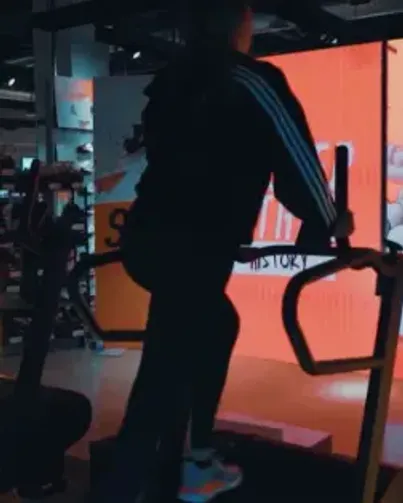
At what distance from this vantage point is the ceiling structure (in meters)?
7.39

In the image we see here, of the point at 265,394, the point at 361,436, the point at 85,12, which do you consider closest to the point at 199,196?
the point at 361,436

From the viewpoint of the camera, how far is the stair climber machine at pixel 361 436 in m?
2.12

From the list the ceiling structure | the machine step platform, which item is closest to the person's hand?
the machine step platform

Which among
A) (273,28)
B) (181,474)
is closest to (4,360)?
(181,474)

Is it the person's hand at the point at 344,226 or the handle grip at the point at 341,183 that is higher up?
the handle grip at the point at 341,183

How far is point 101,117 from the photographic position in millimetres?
6594

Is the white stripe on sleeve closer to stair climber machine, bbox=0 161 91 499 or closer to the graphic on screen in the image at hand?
stair climber machine, bbox=0 161 91 499

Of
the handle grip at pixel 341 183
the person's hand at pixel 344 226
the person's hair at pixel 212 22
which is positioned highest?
the person's hair at pixel 212 22

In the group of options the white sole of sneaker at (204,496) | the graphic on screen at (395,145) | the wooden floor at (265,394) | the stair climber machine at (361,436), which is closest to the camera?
the stair climber machine at (361,436)

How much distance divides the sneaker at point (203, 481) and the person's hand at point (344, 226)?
875 mm

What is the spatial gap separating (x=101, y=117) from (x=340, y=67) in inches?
78.2

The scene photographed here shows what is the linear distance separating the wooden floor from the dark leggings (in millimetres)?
1876

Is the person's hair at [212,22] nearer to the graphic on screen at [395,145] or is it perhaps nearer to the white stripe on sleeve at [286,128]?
the white stripe on sleeve at [286,128]

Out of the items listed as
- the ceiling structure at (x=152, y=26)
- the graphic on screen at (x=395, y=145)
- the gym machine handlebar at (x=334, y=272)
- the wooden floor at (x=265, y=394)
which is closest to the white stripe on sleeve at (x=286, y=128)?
the gym machine handlebar at (x=334, y=272)
